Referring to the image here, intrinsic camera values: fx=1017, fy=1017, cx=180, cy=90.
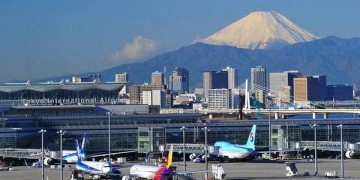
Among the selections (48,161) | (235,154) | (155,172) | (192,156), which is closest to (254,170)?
(235,154)

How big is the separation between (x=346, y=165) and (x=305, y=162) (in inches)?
384

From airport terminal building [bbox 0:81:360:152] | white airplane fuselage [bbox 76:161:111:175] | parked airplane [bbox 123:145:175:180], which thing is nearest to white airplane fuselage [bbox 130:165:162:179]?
parked airplane [bbox 123:145:175:180]

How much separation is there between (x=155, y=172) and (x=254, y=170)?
17560 millimetres

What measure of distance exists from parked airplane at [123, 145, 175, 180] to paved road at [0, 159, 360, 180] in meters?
5.20

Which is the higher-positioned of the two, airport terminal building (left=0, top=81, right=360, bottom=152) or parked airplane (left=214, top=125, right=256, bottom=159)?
airport terminal building (left=0, top=81, right=360, bottom=152)

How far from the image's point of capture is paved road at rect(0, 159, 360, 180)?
9062 cm

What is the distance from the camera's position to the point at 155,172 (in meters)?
84.1

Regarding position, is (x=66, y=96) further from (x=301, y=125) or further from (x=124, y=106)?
(x=301, y=125)

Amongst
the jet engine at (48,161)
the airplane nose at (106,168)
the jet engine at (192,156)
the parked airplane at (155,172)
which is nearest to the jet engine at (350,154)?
the jet engine at (192,156)

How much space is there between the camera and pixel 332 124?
142375 millimetres

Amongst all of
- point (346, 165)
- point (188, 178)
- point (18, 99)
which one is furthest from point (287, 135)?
point (18, 99)

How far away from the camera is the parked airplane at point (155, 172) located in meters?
81.6

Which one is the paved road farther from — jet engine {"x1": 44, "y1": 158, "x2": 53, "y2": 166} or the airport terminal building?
the airport terminal building

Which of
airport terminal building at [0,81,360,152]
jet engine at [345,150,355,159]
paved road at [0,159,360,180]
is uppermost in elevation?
airport terminal building at [0,81,360,152]
